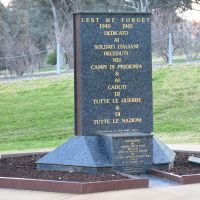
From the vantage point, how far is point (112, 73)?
1316 centimetres

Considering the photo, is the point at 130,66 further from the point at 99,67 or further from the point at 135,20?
the point at 135,20

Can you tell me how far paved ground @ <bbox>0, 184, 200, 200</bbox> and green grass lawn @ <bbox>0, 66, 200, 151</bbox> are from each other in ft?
27.4

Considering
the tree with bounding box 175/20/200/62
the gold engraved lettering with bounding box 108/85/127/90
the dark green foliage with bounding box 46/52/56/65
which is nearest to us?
the gold engraved lettering with bounding box 108/85/127/90

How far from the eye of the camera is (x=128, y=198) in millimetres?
10352

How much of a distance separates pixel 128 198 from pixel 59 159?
2.59 meters

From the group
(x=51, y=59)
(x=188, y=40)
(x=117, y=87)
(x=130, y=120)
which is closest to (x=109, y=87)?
(x=117, y=87)

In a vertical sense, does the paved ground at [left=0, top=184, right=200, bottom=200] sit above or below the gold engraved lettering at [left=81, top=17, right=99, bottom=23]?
below

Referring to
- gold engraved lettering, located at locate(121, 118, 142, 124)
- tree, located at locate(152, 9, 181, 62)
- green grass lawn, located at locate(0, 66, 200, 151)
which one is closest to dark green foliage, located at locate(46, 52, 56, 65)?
tree, located at locate(152, 9, 181, 62)

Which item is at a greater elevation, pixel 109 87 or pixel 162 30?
pixel 162 30

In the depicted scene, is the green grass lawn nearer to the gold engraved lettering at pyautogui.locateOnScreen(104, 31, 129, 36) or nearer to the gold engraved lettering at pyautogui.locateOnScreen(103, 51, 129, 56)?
the gold engraved lettering at pyautogui.locateOnScreen(103, 51, 129, 56)

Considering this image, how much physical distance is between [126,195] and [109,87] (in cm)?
303

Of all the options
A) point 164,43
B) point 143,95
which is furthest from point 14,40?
point 143,95

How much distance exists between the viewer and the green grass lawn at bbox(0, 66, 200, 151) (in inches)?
866

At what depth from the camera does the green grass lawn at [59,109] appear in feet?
72.1
